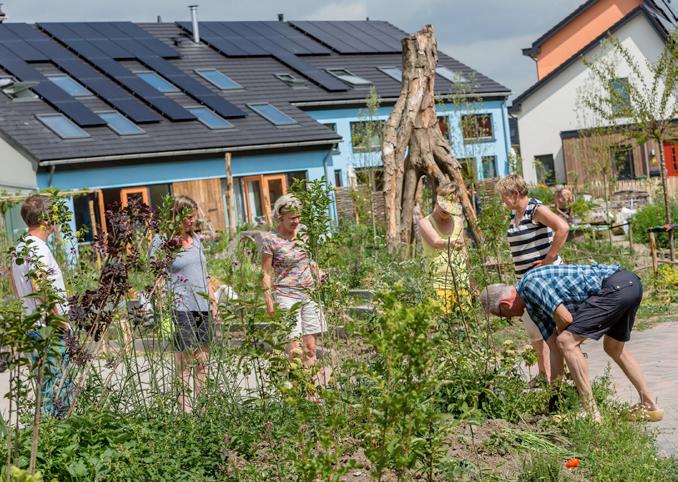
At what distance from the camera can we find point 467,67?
40.4 meters

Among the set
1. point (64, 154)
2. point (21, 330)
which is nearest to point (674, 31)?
point (21, 330)

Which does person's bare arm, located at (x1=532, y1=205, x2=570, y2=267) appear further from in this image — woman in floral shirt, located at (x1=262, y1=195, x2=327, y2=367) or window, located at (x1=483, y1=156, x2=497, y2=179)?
window, located at (x1=483, y1=156, x2=497, y2=179)

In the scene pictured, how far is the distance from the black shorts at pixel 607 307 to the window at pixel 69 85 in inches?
911

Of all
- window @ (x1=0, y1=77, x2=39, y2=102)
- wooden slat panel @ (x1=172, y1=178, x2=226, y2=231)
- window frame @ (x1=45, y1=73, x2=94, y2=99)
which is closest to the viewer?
window @ (x1=0, y1=77, x2=39, y2=102)

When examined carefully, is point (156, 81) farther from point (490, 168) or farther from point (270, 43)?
point (490, 168)

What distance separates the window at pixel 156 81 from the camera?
2978 centimetres

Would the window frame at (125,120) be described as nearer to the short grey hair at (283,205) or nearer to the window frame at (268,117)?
the window frame at (268,117)

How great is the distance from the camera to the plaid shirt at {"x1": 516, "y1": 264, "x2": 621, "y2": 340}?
6301 mm

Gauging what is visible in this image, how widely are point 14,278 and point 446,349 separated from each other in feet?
9.27

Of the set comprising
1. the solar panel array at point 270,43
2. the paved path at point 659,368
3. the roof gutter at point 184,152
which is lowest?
the paved path at point 659,368

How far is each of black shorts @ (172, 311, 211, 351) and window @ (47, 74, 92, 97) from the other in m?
21.5

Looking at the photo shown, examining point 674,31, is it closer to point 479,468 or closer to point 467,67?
point 479,468

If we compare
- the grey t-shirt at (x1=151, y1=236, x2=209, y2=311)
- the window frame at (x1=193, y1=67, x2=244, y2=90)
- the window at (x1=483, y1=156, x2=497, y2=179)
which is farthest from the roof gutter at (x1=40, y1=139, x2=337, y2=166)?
the grey t-shirt at (x1=151, y1=236, x2=209, y2=311)

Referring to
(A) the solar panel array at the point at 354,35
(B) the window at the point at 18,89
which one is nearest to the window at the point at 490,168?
(A) the solar panel array at the point at 354,35
